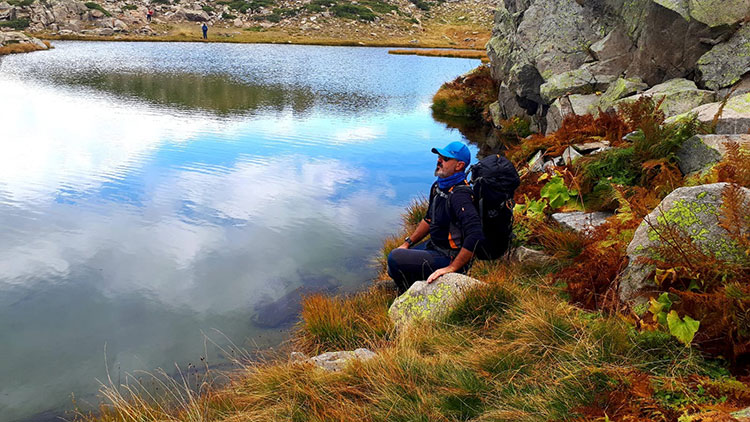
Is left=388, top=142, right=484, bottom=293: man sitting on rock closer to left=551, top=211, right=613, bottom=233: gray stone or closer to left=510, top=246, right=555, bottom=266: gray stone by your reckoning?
left=510, top=246, right=555, bottom=266: gray stone

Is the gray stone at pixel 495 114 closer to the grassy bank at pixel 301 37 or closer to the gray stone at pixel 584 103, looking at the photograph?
the gray stone at pixel 584 103

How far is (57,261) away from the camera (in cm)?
962

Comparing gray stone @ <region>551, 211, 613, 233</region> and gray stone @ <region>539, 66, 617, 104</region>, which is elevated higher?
gray stone @ <region>539, 66, 617, 104</region>

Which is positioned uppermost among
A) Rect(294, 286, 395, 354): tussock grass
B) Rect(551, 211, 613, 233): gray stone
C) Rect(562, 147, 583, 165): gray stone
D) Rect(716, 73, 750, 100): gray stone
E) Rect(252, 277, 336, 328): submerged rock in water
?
Rect(716, 73, 750, 100): gray stone

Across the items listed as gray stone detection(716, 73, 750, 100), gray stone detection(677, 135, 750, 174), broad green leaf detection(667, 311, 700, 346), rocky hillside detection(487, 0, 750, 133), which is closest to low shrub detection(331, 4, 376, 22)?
rocky hillside detection(487, 0, 750, 133)

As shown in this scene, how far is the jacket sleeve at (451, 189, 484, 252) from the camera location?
630 centimetres

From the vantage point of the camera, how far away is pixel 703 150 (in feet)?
24.7

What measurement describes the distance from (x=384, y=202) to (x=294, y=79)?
25.7 metres

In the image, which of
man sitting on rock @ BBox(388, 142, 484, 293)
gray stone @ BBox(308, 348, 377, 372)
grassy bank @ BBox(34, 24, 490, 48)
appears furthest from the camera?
grassy bank @ BBox(34, 24, 490, 48)

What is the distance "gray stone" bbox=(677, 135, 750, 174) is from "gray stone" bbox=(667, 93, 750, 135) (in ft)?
2.06

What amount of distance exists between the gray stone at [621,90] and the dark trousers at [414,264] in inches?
325

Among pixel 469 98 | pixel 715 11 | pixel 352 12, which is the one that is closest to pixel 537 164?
pixel 715 11

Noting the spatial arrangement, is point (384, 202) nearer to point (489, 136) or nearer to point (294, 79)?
point (489, 136)

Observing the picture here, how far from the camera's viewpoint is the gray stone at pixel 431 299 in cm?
620
